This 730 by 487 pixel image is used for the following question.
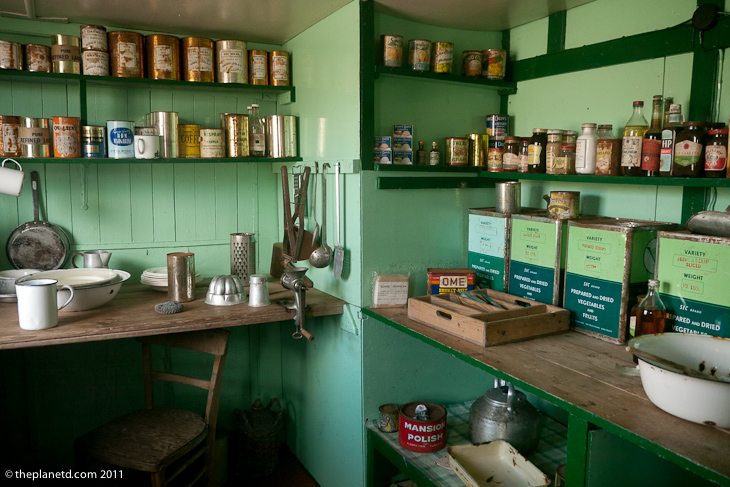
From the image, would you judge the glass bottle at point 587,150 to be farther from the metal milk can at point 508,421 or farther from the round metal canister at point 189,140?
the round metal canister at point 189,140

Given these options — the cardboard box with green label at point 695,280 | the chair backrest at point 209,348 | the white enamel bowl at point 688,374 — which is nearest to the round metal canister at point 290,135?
the chair backrest at point 209,348

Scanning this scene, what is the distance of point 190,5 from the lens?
6.61ft

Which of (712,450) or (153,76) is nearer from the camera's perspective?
(712,450)

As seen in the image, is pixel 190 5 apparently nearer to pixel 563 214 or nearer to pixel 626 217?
pixel 563 214

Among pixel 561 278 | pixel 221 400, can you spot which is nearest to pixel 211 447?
pixel 221 400

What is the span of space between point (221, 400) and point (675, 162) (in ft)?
7.12

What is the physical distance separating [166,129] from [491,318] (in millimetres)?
1456

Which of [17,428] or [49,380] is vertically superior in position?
[49,380]

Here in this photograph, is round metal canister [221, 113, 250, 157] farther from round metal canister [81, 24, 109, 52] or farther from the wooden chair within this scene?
the wooden chair

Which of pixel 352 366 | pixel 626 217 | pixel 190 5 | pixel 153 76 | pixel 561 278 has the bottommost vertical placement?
pixel 352 366

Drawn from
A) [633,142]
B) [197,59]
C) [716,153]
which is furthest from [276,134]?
[716,153]

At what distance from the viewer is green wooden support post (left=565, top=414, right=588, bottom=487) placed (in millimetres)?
1221

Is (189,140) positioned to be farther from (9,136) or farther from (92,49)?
(9,136)

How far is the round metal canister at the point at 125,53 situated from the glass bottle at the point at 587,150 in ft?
5.31
